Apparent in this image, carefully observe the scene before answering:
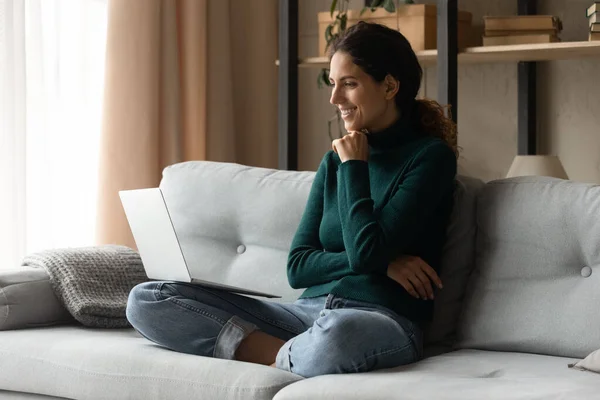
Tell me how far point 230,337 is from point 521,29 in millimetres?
1654

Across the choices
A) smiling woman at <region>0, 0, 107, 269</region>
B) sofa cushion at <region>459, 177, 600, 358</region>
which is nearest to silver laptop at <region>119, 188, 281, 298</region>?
sofa cushion at <region>459, 177, 600, 358</region>

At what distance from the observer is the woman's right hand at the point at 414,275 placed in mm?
2047

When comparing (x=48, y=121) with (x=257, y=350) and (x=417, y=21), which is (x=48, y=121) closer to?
(x=417, y=21)

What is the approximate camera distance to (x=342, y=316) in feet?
6.23

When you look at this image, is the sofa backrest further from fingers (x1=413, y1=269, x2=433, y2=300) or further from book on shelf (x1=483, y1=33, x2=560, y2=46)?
book on shelf (x1=483, y1=33, x2=560, y2=46)

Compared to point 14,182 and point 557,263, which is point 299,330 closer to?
point 557,263

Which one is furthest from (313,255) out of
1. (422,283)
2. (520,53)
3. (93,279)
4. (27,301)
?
(520,53)

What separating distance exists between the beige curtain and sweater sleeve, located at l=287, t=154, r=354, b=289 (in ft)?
4.02

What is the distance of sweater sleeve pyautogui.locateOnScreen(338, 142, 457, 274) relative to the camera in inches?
79.7

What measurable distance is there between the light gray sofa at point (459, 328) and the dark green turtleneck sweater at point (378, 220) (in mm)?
120

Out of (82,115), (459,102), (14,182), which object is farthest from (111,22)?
(459,102)

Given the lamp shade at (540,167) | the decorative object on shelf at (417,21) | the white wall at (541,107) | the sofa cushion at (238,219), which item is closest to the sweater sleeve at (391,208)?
the sofa cushion at (238,219)

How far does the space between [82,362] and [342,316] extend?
621 millimetres

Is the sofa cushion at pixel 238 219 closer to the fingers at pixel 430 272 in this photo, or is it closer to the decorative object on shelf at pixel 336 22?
the fingers at pixel 430 272
